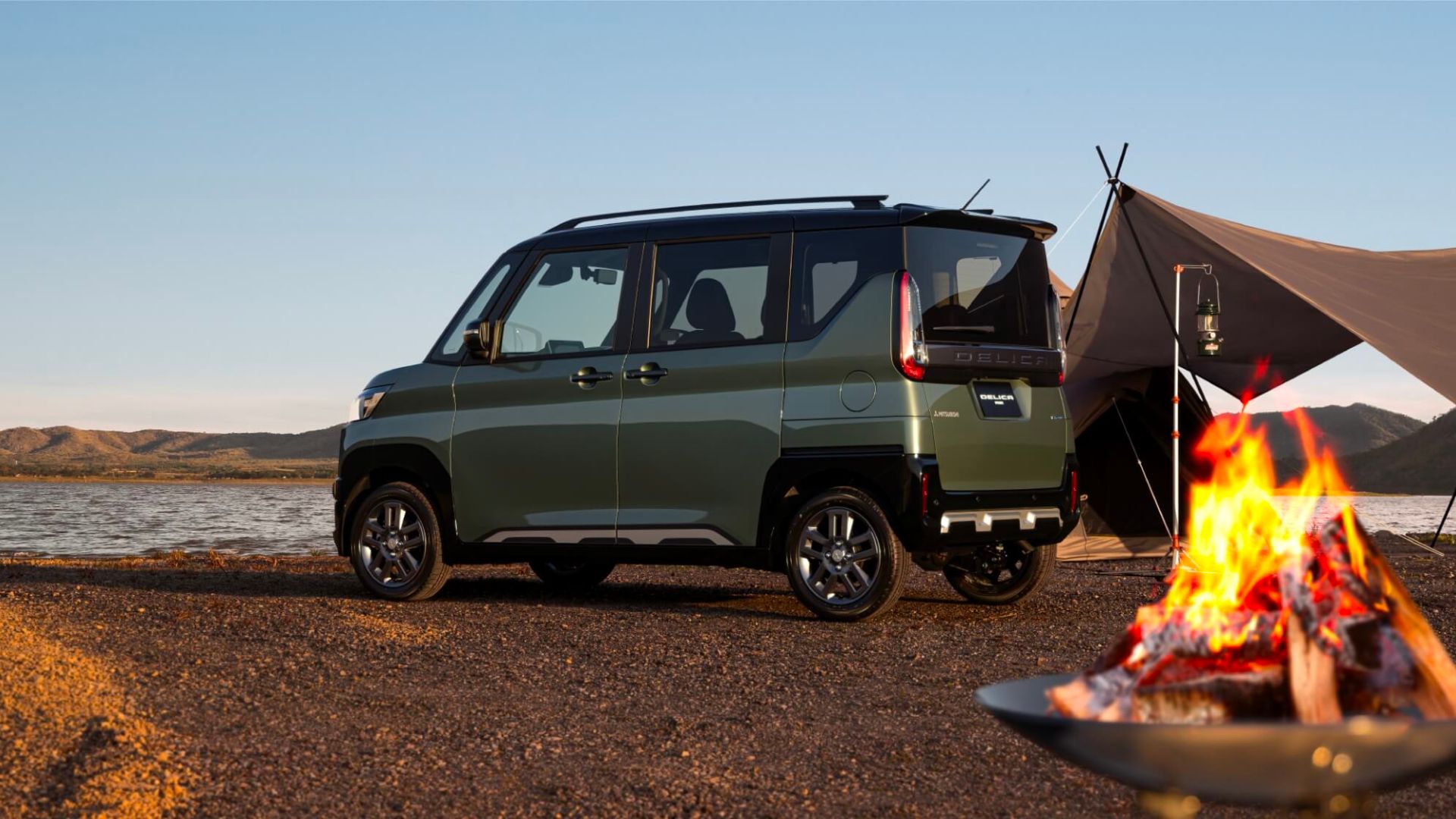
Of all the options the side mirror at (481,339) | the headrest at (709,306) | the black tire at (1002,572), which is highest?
the headrest at (709,306)

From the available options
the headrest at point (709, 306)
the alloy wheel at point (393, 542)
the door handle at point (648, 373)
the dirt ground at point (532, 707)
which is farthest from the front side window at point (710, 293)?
the alloy wheel at point (393, 542)

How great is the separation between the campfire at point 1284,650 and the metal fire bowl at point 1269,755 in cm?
11

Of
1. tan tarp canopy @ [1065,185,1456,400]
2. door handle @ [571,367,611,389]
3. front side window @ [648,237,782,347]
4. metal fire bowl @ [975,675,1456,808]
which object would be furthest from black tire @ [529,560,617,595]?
metal fire bowl @ [975,675,1456,808]

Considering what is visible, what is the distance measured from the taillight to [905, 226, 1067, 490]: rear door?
0.23 feet

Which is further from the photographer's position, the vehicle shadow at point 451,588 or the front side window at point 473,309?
the vehicle shadow at point 451,588

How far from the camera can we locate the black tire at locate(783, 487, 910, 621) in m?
8.41

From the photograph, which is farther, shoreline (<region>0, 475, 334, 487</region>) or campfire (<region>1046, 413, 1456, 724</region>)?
shoreline (<region>0, 475, 334, 487</region>)

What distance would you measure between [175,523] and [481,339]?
2314cm

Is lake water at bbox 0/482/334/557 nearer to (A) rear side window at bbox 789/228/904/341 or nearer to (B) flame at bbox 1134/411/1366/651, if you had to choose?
(A) rear side window at bbox 789/228/904/341

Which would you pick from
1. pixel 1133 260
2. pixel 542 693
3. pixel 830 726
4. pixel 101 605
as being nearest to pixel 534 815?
pixel 830 726

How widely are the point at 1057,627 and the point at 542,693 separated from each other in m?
3.55

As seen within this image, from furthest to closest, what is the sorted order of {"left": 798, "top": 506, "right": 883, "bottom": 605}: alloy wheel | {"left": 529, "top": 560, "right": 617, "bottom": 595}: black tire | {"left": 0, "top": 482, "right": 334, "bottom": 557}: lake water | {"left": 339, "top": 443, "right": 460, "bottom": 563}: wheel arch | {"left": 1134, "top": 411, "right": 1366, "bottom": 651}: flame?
{"left": 0, "top": 482, "right": 334, "bottom": 557}: lake water → {"left": 529, "top": 560, "right": 617, "bottom": 595}: black tire → {"left": 339, "top": 443, "right": 460, "bottom": 563}: wheel arch → {"left": 798, "top": 506, "right": 883, "bottom": 605}: alloy wheel → {"left": 1134, "top": 411, "right": 1366, "bottom": 651}: flame

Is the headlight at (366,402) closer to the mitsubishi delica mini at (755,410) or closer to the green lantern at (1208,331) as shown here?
the mitsubishi delica mini at (755,410)

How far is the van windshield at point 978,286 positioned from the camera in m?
8.42
